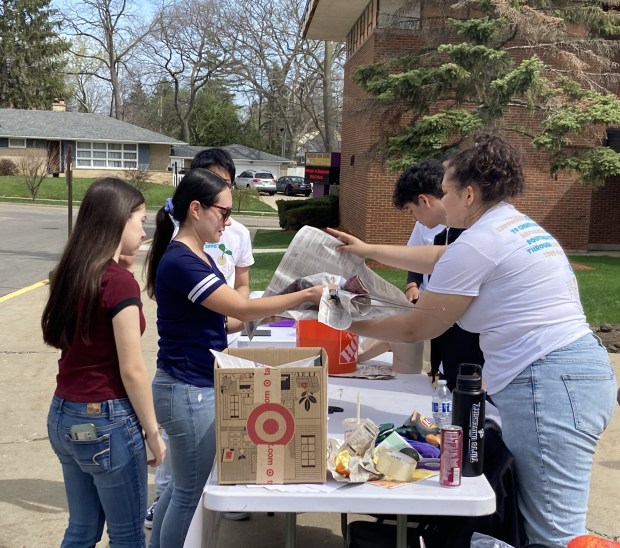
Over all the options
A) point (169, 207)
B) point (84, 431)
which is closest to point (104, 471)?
point (84, 431)

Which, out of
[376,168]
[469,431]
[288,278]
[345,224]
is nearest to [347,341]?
[288,278]

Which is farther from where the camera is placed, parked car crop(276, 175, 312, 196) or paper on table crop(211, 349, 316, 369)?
parked car crop(276, 175, 312, 196)

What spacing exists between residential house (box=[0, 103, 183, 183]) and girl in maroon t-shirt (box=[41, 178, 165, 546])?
4680 cm

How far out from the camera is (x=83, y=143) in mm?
50500

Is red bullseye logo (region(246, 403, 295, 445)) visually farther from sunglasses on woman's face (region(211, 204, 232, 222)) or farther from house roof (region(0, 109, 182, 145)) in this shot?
house roof (region(0, 109, 182, 145))

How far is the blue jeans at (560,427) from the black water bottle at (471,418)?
5.3 inches

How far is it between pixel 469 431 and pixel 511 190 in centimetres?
79

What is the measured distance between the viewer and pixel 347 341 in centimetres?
354

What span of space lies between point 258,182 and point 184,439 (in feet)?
160

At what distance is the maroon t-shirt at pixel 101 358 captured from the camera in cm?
246

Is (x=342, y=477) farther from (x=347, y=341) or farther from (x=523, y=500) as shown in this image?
(x=347, y=341)

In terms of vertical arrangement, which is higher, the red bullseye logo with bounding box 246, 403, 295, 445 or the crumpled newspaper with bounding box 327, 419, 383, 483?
the red bullseye logo with bounding box 246, 403, 295, 445

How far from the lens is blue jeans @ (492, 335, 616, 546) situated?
228cm

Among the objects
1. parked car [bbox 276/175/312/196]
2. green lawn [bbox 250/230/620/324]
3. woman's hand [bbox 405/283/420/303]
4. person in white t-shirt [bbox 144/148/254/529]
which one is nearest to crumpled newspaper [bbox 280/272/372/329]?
person in white t-shirt [bbox 144/148/254/529]
